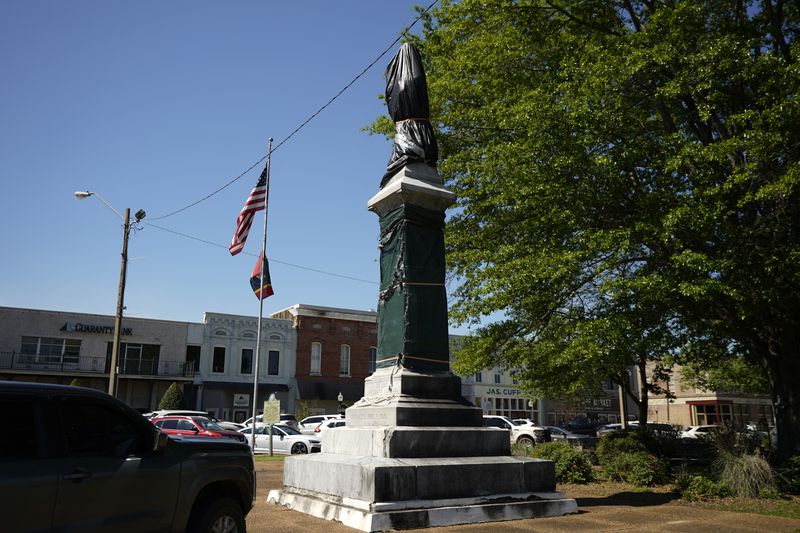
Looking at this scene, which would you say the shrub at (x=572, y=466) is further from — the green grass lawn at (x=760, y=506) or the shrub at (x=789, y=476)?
the shrub at (x=789, y=476)

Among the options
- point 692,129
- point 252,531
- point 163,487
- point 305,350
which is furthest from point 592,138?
point 305,350

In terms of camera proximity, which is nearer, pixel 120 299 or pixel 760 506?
pixel 760 506

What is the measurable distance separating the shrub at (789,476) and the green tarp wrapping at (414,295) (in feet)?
25.6

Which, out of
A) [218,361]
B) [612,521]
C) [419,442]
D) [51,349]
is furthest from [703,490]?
[51,349]

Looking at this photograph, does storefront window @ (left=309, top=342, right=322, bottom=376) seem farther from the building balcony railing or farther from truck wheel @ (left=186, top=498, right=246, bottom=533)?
truck wheel @ (left=186, top=498, right=246, bottom=533)

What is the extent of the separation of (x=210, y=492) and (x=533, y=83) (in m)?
13.9

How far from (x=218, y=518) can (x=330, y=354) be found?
44.4 m

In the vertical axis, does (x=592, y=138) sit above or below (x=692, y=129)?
below

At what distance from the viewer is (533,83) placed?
1673 cm

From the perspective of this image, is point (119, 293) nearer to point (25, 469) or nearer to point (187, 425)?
point (187, 425)

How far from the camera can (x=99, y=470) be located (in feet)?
15.7

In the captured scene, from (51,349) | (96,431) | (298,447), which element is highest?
(51,349)

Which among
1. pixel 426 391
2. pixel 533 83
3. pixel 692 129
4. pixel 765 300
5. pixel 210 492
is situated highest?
pixel 533 83

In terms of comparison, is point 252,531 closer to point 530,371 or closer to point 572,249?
point 572,249
